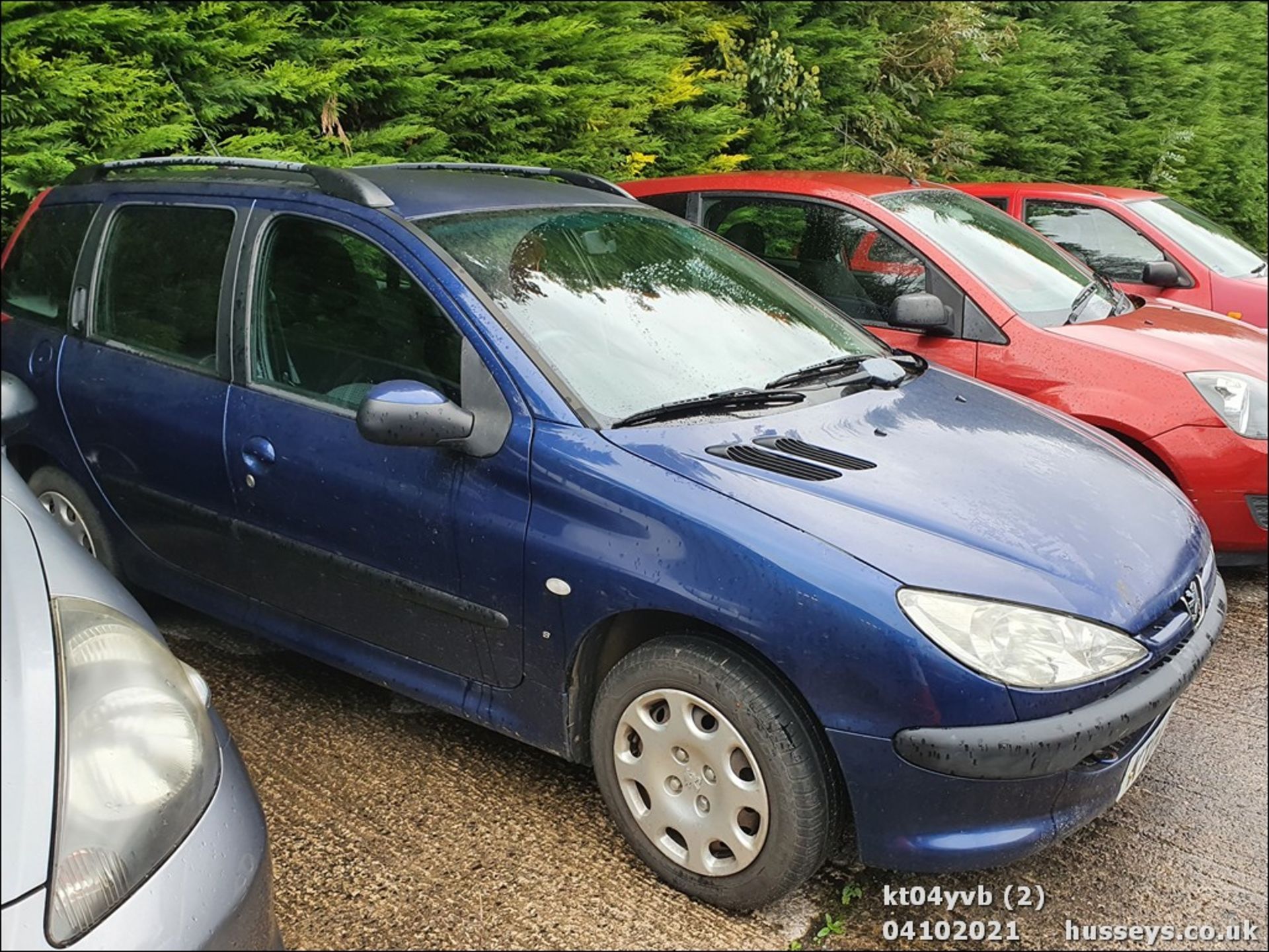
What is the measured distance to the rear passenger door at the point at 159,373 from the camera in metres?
3.17

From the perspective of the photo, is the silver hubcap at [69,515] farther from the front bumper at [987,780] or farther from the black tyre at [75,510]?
the front bumper at [987,780]

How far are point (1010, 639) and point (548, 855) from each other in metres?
1.21

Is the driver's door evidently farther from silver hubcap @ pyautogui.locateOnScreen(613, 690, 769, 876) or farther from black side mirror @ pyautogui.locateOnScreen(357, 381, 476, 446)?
silver hubcap @ pyautogui.locateOnScreen(613, 690, 769, 876)

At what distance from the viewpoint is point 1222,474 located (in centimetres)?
385

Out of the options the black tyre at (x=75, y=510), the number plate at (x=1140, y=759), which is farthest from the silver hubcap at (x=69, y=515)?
the number plate at (x=1140, y=759)

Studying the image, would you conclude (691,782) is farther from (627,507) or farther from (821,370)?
(821,370)

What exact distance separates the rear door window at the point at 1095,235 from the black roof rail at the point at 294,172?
4.65m

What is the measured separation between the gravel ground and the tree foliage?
3.27 metres

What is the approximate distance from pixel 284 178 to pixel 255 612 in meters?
1.27

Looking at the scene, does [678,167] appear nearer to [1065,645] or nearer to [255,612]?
[255,612]

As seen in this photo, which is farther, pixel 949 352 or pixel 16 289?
pixel 949 352

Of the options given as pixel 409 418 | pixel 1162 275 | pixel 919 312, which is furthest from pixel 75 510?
pixel 1162 275

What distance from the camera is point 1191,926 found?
2.45 metres

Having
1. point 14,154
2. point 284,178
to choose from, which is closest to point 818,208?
point 284,178
